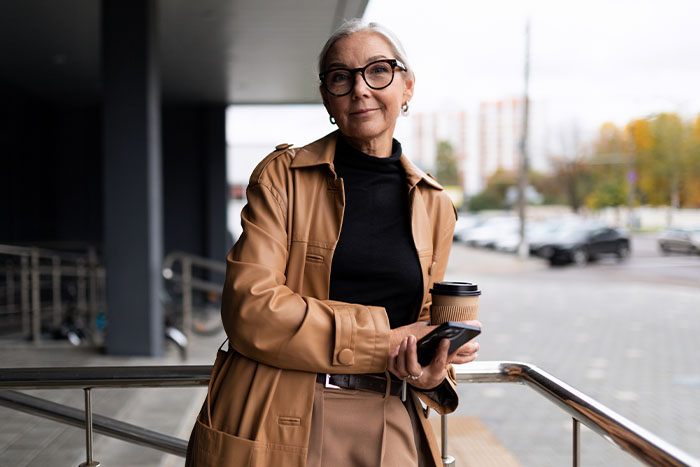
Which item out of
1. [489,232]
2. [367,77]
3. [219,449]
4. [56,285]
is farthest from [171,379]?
[489,232]

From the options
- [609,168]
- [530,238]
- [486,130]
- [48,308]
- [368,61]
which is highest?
[486,130]

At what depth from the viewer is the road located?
5285mm

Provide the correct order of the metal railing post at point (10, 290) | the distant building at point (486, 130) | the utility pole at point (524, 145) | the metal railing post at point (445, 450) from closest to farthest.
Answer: the metal railing post at point (445, 450) → the metal railing post at point (10, 290) → the utility pole at point (524, 145) → the distant building at point (486, 130)

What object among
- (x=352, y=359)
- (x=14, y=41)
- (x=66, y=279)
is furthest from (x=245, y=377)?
(x=66, y=279)

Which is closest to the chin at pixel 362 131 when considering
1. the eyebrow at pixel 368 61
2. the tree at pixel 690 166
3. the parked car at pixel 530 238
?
the eyebrow at pixel 368 61

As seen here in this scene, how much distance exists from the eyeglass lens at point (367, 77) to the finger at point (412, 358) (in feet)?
1.74

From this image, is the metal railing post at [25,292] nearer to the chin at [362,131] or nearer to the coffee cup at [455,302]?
the chin at [362,131]

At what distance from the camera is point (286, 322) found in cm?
121

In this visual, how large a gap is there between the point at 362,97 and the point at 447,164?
73051mm

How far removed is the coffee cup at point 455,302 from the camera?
1219 mm

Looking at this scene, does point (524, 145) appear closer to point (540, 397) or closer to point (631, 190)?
point (631, 190)

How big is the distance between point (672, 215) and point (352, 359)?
42090 millimetres

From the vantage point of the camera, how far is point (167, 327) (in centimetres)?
742

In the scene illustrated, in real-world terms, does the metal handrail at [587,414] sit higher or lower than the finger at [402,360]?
lower
